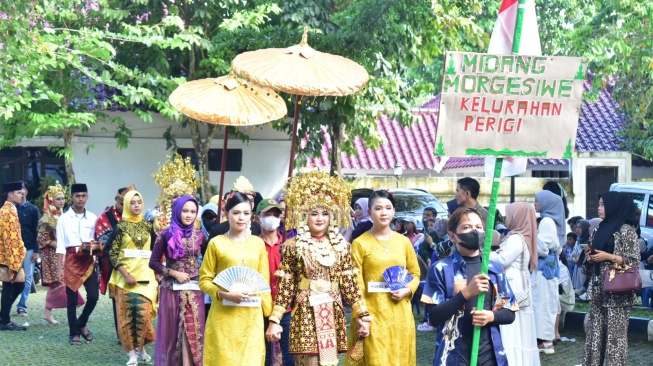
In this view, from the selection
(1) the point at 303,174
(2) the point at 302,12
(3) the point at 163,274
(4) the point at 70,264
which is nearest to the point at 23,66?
(4) the point at 70,264

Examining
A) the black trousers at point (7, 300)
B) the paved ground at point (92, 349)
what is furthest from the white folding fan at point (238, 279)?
the black trousers at point (7, 300)

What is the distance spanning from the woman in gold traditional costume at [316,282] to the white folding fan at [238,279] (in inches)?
10.4

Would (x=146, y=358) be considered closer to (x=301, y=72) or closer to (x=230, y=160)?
(x=301, y=72)

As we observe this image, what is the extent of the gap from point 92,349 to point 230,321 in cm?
458

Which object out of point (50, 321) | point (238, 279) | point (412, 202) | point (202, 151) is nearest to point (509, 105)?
point (238, 279)

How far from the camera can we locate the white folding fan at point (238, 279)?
7969 millimetres

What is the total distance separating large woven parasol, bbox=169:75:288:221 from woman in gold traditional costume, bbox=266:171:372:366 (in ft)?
4.84

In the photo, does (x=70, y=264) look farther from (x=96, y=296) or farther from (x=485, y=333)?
(x=485, y=333)

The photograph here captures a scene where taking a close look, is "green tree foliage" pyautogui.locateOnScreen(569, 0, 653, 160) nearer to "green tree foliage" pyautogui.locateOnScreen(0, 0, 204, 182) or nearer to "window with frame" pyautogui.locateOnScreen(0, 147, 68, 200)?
"green tree foliage" pyautogui.locateOnScreen(0, 0, 204, 182)

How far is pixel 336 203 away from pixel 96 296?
17.4ft

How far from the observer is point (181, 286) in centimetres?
938

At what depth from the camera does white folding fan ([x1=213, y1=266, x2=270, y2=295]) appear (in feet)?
26.1

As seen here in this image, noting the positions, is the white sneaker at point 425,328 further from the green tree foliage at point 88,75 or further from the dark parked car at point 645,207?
the green tree foliage at point 88,75

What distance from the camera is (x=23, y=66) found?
1368 cm
